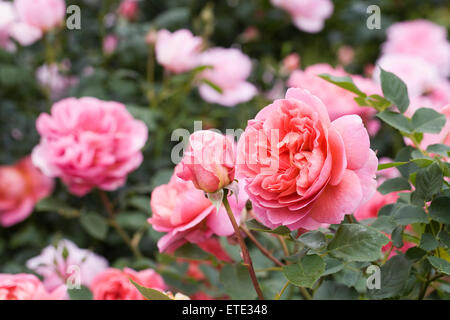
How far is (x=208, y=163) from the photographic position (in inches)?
17.2

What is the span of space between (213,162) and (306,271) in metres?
0.12

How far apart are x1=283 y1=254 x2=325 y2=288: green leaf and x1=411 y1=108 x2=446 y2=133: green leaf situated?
0.18 m

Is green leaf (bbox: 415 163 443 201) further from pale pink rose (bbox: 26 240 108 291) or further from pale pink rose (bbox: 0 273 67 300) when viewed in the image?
pale pink rose (bbox: 26 240 108 291)

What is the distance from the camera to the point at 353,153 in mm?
413

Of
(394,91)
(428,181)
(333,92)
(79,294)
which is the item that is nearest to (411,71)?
(333,92)

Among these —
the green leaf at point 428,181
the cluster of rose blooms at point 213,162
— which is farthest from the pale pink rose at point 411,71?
the green leaf at point 428,181

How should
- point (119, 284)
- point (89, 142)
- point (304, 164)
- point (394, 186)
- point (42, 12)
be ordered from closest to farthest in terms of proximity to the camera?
1. point (304, 164)
2. point (394, 186)
3. point (119, 284)
4. point (89, 142)
5. point (42, 12)

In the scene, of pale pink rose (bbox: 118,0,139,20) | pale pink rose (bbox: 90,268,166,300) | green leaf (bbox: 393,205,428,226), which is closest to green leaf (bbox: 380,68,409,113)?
green leaf (bbox: 393,205,428,226)

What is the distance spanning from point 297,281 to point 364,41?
1.18 m

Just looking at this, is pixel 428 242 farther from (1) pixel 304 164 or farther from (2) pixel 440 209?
(1) pixel 304 164

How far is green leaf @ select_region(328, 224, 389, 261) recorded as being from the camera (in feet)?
1.40

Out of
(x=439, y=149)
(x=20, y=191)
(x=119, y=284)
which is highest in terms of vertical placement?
(x=439, y=149)
